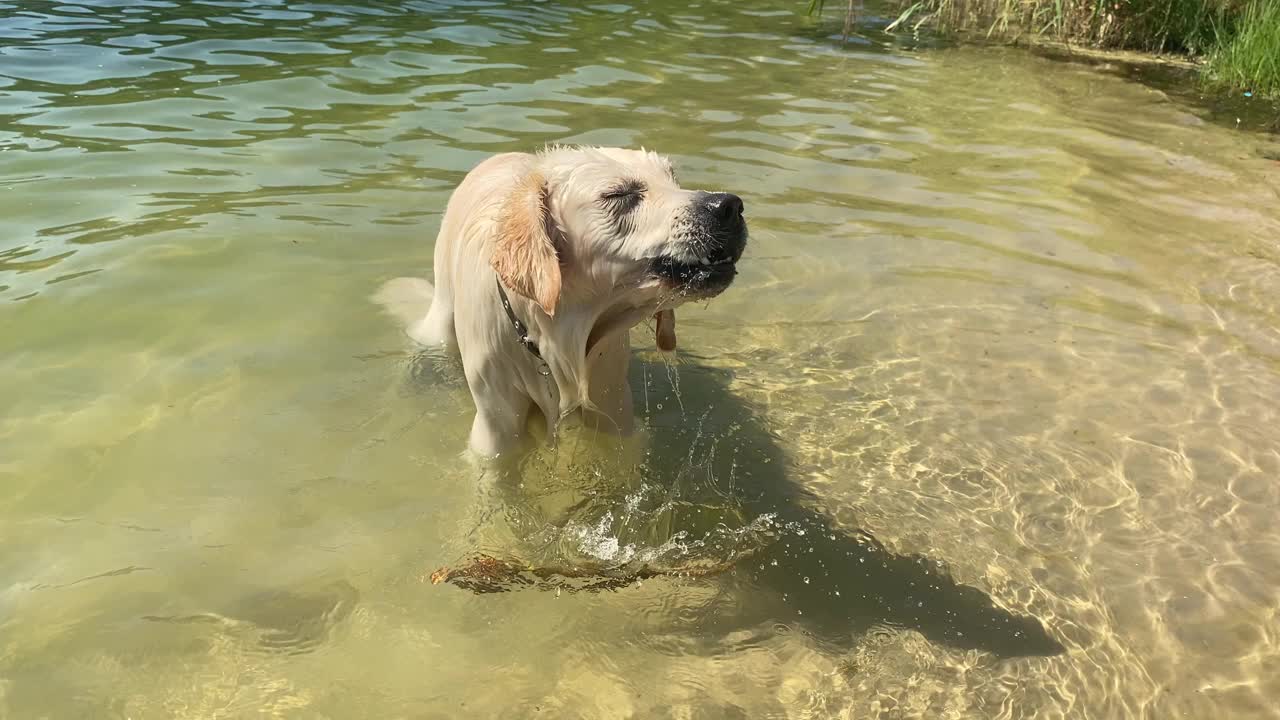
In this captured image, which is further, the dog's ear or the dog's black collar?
the dog's black collar

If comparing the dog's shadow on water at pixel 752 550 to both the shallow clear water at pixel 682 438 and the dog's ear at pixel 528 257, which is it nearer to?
the shallow clear water at pixel 682 438

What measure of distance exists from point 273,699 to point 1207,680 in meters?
3.34

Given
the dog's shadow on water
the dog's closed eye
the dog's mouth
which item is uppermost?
the dog's closed eye

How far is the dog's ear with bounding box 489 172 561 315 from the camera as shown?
3.17m

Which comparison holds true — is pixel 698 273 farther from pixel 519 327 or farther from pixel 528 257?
pixel 519 327

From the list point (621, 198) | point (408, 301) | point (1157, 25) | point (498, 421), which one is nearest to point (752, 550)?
point (498, 421)

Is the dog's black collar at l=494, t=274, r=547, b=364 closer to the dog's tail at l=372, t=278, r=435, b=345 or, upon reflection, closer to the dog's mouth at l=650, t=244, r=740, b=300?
the dog's mouth at l=650, t=244, r=740, b=300

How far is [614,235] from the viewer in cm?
336

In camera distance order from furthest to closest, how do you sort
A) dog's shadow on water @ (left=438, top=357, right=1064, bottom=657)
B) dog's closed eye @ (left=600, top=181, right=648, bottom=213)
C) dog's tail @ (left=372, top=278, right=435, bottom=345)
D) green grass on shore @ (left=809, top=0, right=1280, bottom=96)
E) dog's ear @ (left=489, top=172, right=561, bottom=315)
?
1. green grass on shore @ (left=809, top=0, right=1280, bottom=96)
2. dog's tail @ (left=372, top=278, right=435, bottom=345)
3. dog's shadow on water @ (left=438, top=357, right=1064, bottom=657)
4. dog's closed eye @ (left=600, top=181, right=648, bottom=213)
5. dog's ear @ (left=489, top=172, right=561, bottom=315)

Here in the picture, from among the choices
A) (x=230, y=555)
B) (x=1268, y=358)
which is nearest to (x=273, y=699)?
(x=230, y=555)

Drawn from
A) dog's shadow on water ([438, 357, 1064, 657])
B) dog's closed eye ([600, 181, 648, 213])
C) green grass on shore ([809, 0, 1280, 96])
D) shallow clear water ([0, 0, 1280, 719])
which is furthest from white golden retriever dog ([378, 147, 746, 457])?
green grass on shore ([809, 0, 1280, 96])

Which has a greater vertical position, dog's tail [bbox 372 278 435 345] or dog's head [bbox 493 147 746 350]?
dog's head [bbox 493 147 746 350]

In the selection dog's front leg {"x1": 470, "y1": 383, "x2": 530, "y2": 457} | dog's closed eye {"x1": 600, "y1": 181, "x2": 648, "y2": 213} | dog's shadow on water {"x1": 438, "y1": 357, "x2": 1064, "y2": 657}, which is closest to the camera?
dog's closed eye {"x1": 600, "y1": 181, "x2": 648, "y2": 213}

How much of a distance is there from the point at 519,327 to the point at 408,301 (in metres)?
2.15
